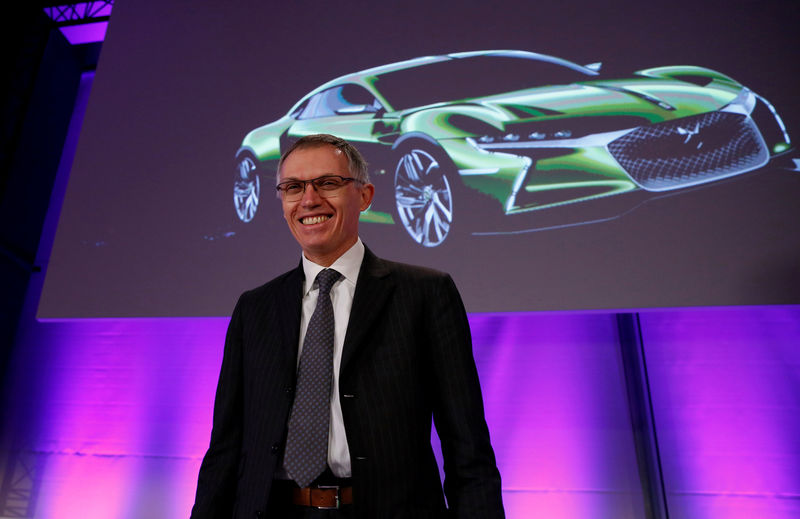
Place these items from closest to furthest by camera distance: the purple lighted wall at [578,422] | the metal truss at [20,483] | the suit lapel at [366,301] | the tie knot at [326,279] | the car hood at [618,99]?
1. the suit lapel at [366,301]
2. the tie knot at [326,279]
3. the car hood at [618,99]
4. the purple lighted wall at [578,422]
5. the metal truss at [20,483]

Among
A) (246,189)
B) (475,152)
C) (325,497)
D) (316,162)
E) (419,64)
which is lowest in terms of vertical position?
(325,497)

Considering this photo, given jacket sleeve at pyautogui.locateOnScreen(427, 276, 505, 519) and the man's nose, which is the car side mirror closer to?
the man's nose

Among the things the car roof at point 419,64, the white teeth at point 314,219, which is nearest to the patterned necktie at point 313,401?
the white teeth at point 314,219

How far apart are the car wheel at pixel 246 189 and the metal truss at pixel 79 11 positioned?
3.28m

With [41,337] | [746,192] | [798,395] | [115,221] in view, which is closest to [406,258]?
[746,192]

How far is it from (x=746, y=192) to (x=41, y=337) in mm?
5475

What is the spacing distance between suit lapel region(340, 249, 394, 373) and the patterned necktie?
62 mm

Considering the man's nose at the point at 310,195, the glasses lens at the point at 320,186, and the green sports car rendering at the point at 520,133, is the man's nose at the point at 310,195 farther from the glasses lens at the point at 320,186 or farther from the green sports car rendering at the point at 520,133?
the green sports car rendering at the point at 520,133

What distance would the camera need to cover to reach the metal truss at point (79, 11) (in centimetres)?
523

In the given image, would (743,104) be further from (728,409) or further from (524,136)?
(728,409)

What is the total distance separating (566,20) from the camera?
3.06m

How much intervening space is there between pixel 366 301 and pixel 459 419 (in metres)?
0.33

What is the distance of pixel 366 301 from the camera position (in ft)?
3.91

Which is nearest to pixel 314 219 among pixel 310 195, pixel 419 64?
pixel 310 195
